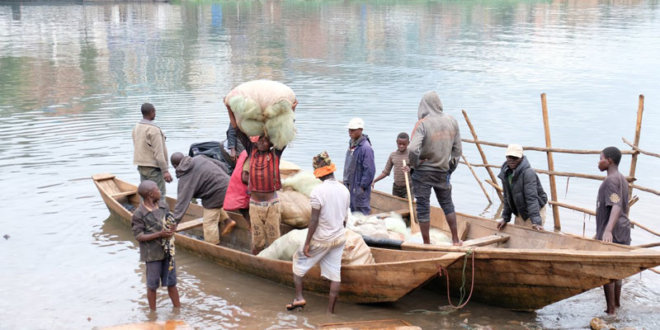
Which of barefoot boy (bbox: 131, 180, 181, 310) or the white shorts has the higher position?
barefoot boy (bbox: 131, 180, 181, 310)

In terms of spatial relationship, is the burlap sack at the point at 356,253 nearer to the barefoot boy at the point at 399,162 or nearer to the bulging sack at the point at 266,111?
the bulging sack at the point at 266,111

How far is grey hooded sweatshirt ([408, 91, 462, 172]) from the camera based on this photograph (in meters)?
8.04

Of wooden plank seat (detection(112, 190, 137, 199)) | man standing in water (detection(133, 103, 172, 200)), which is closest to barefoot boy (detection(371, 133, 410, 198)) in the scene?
man standing in water (detection(133, 103, 172, 200))

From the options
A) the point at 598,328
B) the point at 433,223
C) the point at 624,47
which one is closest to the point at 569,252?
the point at 598,328

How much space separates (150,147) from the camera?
975cm

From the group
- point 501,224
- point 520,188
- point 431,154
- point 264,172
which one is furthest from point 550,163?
point 264,172

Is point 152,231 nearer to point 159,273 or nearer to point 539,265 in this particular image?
point 159,273

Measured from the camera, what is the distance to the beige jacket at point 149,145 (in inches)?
380

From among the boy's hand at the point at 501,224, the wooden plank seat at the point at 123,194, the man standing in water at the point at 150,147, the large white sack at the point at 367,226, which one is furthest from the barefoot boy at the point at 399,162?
the wooden plank seat at the point at 123,194

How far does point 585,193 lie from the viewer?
1261 cm

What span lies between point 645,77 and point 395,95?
9.26 meters

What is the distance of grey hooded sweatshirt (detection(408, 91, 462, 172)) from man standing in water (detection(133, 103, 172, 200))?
11.5 feet

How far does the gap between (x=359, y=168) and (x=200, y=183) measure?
6.61 feet

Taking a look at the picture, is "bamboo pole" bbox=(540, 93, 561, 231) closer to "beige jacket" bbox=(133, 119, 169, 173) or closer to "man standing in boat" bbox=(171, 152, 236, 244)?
"man standing in boat" bbox=(171, 152, 236, 244)
